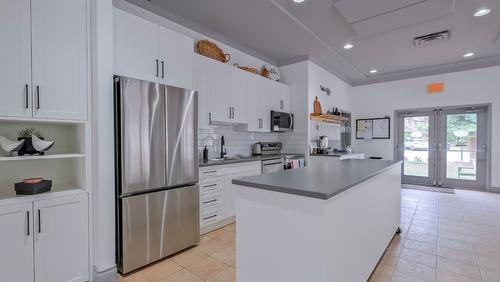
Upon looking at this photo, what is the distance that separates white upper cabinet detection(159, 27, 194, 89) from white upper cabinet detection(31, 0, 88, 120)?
0.75 metres

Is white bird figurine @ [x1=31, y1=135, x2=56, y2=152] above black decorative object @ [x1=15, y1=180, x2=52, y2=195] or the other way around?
Answer: above

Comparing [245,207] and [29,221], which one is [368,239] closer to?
[245,207]

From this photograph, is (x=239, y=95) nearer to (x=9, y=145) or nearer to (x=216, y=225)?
(x=216, y=225)

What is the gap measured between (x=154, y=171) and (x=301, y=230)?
5.12 feet

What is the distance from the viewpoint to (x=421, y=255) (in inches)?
98.0

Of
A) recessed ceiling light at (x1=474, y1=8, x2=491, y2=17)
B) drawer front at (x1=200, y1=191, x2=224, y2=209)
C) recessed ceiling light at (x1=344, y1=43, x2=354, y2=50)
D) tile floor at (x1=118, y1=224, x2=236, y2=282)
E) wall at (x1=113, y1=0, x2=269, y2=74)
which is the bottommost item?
tile floor at (x1=118, y1=224, x2=236, y2=282)

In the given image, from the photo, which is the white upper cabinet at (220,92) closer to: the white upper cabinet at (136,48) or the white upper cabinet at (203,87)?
the white upper cabinet at (203,87)

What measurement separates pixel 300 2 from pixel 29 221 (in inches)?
137

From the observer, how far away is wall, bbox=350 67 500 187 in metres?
5.18

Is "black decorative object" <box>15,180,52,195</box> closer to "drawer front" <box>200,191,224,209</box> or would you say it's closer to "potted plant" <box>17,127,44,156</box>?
"potted plant" <box>17,127,44,156</box>

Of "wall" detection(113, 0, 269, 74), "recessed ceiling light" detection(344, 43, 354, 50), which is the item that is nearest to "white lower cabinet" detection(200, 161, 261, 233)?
"wall" detection(113, 0, 269, 74)

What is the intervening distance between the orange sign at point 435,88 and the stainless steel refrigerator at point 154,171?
6046 mm

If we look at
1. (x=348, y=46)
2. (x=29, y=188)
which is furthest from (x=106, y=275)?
(x=348, y=46)

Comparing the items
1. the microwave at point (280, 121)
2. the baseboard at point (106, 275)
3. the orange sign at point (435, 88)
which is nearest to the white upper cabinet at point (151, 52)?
the baseboard at point (106, 275)
